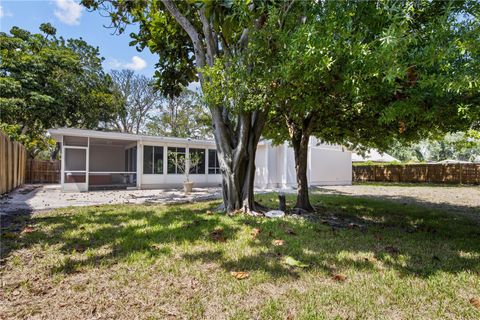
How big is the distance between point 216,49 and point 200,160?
10813 mm

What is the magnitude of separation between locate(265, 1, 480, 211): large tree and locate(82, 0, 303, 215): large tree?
2.89 feet

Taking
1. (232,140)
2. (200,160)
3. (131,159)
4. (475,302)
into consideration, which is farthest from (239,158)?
(131,159)

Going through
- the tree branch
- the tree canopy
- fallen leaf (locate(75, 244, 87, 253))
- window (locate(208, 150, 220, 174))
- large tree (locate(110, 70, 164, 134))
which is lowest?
fallen leaf (locate(75, 244, 87, 253))

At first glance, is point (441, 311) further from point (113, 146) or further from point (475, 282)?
point (113, 146)

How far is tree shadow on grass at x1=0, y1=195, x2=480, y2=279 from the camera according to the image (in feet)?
10.3

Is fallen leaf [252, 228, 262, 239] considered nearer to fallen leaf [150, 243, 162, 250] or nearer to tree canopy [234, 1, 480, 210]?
fallen leaf [150, 243, 162, 250]

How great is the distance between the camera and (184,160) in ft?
50.9

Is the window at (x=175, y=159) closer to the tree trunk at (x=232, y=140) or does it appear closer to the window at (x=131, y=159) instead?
the window at (x=131, y=159)

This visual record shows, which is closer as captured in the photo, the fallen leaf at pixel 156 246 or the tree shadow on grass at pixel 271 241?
the tree shadow on grass at pixel 271 241

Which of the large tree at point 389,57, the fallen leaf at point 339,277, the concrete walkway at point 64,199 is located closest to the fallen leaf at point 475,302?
the fallen leaf at point 339,277

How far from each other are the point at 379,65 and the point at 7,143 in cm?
1274

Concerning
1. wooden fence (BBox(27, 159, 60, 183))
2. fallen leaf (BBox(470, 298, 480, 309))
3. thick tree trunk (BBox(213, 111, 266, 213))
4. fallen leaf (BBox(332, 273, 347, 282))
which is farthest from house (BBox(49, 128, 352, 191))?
fallen leaf (BBox(470, 298, 480, 309))

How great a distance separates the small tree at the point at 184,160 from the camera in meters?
15.1

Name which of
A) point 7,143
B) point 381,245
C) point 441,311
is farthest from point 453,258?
point 7,143
